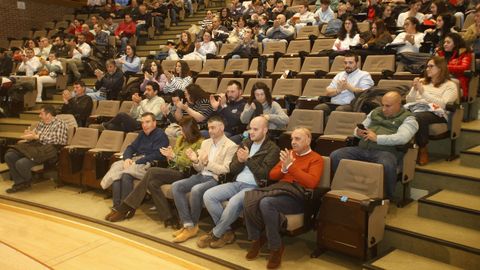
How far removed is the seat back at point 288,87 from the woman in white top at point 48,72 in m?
4.30

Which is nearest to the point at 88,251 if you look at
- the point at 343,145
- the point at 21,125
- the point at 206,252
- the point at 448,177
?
the point at 206,252

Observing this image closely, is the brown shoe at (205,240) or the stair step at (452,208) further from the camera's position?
the brown shoe at (205,240)

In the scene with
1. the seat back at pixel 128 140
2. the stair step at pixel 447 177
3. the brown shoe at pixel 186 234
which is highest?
the seat back at pixel 128 140

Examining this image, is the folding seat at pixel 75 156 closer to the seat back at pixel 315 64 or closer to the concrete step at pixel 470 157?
the seat back at pixel 315 64

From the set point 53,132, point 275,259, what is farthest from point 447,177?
point 53,132

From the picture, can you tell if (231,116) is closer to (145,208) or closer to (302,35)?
(145,208)

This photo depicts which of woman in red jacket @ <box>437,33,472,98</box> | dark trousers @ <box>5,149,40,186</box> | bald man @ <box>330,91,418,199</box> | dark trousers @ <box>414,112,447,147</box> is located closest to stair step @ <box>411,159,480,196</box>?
dark trousers @ <box>414,112,447,147</box>

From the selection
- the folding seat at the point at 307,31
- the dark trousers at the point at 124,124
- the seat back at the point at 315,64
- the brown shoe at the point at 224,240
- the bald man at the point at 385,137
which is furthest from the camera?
the folding seat at the point at 307,31

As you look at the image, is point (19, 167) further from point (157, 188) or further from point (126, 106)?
point (157, 188)

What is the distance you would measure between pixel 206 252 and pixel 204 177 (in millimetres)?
674

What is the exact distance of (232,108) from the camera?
14.8 ft

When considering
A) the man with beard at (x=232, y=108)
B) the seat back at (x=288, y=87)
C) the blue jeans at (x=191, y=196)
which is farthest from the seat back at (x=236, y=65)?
the blue jeans at (x=191, y=196)

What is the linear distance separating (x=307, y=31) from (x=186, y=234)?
4.60m

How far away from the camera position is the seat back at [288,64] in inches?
231
